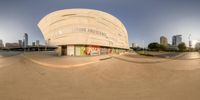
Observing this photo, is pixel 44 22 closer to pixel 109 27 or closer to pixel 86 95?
pixel 109 27

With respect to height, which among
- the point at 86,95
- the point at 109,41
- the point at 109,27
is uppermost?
the point at 109,27

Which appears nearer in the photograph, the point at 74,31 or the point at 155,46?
the point at 74,31

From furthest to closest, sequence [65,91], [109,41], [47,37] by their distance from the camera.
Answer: [109,41], [47,37], [65,91]

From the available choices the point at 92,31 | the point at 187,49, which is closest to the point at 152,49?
the point at 187,49

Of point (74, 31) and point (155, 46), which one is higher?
point (74, 31)

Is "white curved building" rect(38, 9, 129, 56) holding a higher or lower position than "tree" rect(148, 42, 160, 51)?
higher

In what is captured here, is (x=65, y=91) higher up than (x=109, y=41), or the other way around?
(x=109, y=41)

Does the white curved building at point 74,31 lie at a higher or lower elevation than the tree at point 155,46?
higher

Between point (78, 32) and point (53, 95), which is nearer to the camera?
point (53, 95)

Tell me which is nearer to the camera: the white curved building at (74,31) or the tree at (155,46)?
the white curved building at (74,31)

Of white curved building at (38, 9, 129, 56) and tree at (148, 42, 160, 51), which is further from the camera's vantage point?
tree at (148, 42, 160, 51)

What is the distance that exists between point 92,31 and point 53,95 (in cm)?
3166

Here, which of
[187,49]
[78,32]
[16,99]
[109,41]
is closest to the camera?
[16,99]

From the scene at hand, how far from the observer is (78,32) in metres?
34.9
